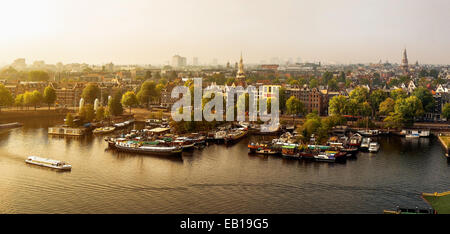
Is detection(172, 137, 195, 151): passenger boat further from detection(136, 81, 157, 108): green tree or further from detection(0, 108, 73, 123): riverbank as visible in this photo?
detection(136, 81, 157, 108): green tree

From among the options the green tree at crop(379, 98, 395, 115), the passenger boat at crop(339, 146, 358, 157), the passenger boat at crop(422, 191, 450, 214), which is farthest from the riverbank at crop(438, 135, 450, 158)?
the passenger boat at crop(422, 191, 450, 214)

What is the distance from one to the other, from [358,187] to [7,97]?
1390 centimetres

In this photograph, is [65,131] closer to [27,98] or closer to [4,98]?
[4,98]

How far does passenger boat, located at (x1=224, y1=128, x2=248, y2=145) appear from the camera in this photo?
1202 centimetres

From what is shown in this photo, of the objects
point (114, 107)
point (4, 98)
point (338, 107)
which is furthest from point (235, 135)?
point (4, 98)

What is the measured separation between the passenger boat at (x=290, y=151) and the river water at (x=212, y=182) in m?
0.26

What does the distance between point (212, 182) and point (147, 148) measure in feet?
10.1

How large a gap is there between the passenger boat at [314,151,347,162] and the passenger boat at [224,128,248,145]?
2.89 m

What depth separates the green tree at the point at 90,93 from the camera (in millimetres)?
19233

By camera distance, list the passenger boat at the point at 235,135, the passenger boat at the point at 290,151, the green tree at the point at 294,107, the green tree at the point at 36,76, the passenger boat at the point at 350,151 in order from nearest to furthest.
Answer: the passenger boat at the point at 290,151, the passenger boat at the point at 350,151, the passenger boat at the point at 235,135, the green tree at the point at 294,107, the green tree at the point at 36,76

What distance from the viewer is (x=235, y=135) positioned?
40.8 feet

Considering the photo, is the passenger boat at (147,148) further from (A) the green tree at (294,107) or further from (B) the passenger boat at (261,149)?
(A) the green tree at (294,107)

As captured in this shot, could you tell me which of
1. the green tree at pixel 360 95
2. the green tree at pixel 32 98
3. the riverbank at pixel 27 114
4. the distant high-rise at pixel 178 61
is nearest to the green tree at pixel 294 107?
the green tree at pixel 360 95
